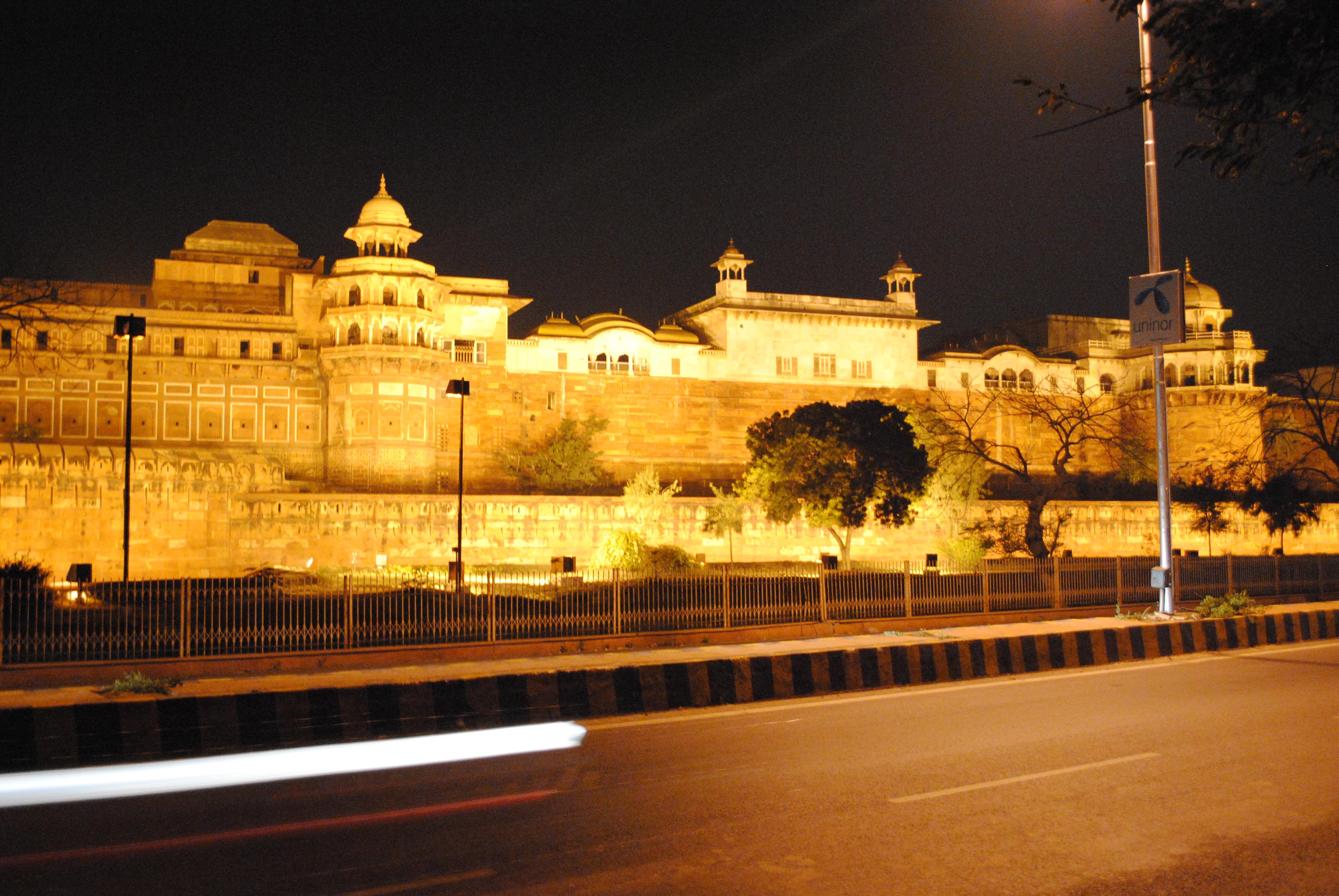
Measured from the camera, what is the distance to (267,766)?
828cm

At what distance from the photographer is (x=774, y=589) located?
600 inches

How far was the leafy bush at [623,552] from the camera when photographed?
27234 millimetres

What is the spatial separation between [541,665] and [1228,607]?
33.2 feet

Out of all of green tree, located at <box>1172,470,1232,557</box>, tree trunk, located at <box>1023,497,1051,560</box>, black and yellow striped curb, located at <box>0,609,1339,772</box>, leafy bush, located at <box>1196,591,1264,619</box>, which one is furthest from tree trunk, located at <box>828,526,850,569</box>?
black and yellow striped curb, located at <box>0,609,1339,772</box>

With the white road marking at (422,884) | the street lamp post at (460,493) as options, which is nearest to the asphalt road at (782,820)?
the white road marking at (422,884)

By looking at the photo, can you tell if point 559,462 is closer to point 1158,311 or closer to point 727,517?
point 727,517

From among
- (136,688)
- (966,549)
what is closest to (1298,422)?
(966,549)

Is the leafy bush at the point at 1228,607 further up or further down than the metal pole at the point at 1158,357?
further down

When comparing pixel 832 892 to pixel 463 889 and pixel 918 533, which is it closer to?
pixel 463 889

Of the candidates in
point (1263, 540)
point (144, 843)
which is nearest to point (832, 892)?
point (144, 843)

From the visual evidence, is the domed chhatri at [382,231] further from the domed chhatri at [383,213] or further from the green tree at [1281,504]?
the green tree at [1281,504]

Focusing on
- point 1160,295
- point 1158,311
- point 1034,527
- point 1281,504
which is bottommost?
point 1034,527

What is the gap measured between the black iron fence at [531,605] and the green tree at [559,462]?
22279mm

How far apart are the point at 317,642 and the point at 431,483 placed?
2718 cm
